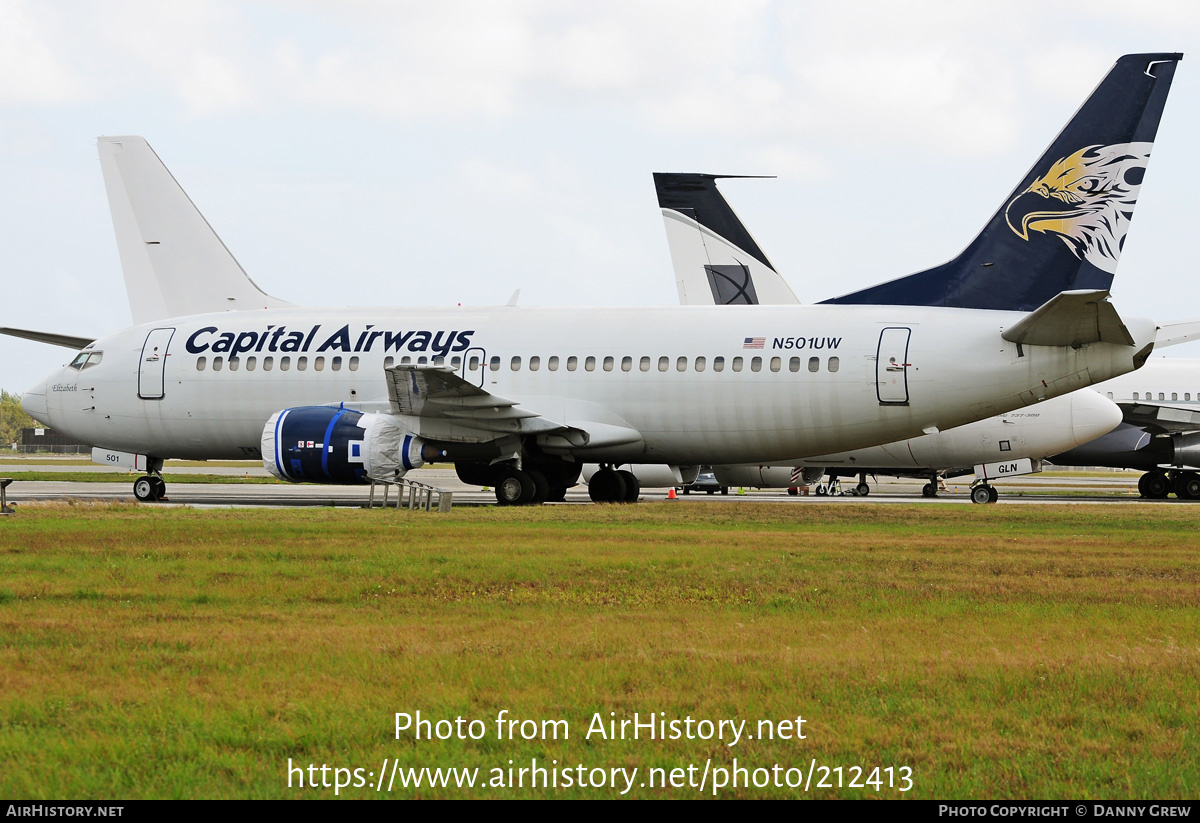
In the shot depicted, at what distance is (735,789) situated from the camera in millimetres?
5145

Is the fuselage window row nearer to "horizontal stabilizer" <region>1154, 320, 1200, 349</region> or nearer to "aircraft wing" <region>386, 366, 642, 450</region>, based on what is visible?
"aircraft wing" <region>386, 366, 642, 450</region>

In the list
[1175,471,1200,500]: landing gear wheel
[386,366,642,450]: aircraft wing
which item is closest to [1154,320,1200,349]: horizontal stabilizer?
[386,366,642,450]: aircraft wing

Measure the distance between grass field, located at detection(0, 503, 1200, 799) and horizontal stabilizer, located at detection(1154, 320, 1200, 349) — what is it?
11.8m

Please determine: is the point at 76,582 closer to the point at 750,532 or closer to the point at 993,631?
the point at 993,631

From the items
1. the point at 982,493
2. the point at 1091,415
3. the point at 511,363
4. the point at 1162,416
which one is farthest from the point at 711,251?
the point at 511,363

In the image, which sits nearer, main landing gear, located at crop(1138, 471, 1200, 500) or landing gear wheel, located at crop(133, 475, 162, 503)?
landing gear wheel, located at crop(133, 475, 162, 503)

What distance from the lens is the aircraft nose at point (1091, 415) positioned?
30.7 meters

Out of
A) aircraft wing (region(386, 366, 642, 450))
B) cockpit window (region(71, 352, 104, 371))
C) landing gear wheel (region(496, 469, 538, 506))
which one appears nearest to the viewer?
aircraft wing (region(386, 366, 642, 450))

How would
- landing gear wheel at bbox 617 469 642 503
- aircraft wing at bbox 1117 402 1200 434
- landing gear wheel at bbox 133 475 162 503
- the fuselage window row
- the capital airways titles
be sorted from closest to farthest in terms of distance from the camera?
the fuselage window row, the capital airways titles, landing gear wheel at bbox 133 475 162 503, landing gear wheel at bbox 617 469 642 503, aircraft wing at bbox 1117 402 1200 434

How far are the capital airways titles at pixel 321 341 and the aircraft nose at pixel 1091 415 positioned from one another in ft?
48.6

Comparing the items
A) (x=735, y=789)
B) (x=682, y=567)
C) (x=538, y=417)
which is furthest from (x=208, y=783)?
(x=538, y=417)

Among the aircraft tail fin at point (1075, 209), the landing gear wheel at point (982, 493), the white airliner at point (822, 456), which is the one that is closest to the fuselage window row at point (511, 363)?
the aircraft tail fin at point (1075, 209)

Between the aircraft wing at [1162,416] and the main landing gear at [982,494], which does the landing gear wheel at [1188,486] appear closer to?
the aircraft wing at [1162,416]

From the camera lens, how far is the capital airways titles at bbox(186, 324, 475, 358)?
26859 millimetres
